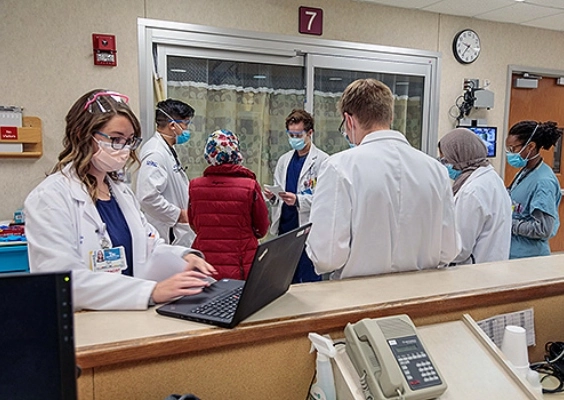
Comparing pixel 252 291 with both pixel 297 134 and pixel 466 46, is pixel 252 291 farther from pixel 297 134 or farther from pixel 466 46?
pixel 466 46

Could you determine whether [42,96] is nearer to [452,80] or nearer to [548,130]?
→ [548,130]

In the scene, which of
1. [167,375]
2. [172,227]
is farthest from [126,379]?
[172,227]

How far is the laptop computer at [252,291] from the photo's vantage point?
92cm

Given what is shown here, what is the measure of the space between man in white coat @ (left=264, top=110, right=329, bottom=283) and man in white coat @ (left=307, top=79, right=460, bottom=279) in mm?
1419

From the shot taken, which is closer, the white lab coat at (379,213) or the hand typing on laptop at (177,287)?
the hand typing on laptop at (177,287)

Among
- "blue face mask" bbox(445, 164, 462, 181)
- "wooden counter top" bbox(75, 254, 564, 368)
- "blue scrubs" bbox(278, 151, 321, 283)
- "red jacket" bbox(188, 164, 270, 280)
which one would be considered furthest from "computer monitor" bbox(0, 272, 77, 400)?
"blue scrubs" bbox(278, 151, 321, 283)

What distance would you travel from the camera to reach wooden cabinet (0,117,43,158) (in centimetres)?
277

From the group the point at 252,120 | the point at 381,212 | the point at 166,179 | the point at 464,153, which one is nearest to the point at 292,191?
the point at 252,120

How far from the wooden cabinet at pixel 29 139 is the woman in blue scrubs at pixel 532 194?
2918mm

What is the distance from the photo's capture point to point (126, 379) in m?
0.89

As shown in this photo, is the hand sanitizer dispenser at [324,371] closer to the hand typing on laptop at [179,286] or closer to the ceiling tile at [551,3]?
the hand typing on laptop at [179,286]

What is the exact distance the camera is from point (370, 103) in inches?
66.0

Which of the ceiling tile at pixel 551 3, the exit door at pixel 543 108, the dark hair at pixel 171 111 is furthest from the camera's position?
the exit door at pixel 543 108

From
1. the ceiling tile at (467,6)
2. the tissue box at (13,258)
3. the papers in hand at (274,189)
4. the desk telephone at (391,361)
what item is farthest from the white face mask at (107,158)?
the ceiling tile at (467,6)
